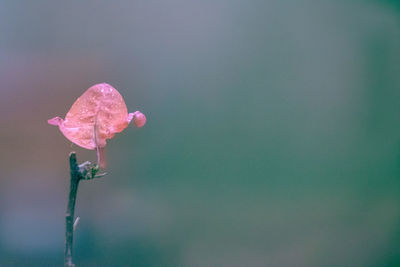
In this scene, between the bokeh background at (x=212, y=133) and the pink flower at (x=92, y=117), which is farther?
the bokeh background at (x=212, y=133)

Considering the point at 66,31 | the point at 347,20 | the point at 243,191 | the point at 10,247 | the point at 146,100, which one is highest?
the point at 347,20

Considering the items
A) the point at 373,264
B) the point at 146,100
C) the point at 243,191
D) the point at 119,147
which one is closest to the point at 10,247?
the point at 119,147

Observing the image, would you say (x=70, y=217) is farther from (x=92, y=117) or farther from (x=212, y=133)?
(x=212, y=133)

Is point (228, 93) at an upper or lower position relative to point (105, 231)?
upper

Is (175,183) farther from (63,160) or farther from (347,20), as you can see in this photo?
(347,20)

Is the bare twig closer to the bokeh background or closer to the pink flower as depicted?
the pink flower

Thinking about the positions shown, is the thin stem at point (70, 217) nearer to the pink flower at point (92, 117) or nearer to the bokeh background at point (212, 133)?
the pink flower at point (92, 117)

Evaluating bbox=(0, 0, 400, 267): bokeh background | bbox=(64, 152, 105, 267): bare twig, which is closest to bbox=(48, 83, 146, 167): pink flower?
bbox=(64, 152, 105, 267): bare twig

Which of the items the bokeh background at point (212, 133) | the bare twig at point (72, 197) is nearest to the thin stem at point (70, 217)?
the bare twig at point (72, 197)
